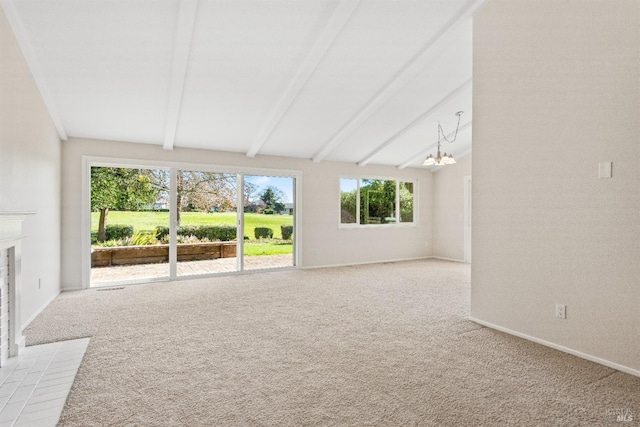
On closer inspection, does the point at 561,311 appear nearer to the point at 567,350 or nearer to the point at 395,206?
the point at 567,350

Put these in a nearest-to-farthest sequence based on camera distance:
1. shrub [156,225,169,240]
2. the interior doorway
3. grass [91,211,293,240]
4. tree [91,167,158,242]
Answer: tree [91,167,158,242] → grass [91,211,293,240] → shrub [156,225,169,240] → the interior doorway

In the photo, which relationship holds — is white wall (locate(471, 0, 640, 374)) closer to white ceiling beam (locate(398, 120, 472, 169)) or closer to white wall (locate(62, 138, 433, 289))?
white ceiling beam (locate(398, 120, 472, 169))

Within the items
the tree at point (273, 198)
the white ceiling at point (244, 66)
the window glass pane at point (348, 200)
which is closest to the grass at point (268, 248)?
the tree at point (273, 198)

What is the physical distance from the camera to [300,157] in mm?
6535

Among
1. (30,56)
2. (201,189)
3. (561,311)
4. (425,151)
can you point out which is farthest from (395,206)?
(30,56)

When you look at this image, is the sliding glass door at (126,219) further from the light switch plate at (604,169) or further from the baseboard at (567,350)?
the light switch plate at (604,169)

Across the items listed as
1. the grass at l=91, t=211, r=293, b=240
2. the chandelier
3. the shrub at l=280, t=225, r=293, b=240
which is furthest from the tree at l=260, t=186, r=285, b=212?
the chandelier

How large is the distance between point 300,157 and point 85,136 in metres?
3.50

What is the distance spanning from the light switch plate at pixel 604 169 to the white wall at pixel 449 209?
5.03 metres

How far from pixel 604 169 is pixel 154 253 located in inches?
250

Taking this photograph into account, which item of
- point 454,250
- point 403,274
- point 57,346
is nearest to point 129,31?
point 57,346

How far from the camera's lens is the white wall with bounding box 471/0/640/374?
237 centimetres

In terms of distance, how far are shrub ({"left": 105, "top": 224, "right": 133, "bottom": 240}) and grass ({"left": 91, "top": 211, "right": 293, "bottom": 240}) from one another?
0.08 m

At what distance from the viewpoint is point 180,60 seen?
3.43 metres
